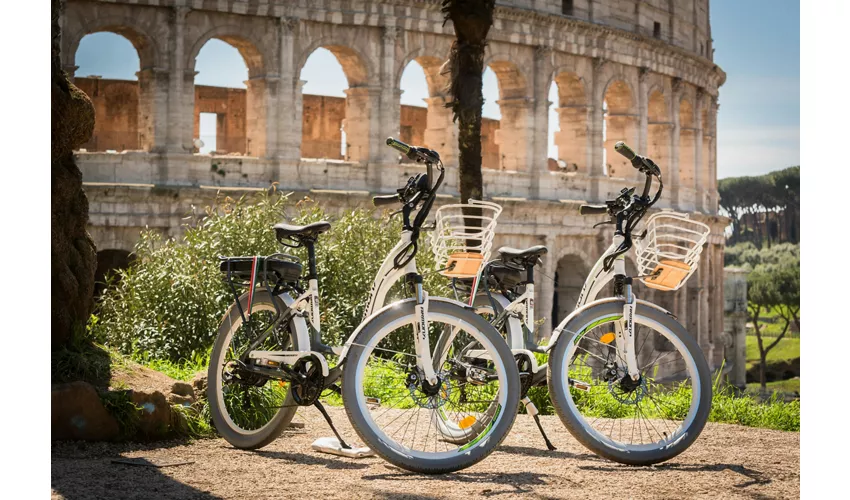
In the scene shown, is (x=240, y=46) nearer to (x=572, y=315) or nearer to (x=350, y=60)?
(x=350, y=60)

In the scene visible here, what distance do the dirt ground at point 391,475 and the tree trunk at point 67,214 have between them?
3.53ft

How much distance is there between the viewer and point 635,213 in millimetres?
5699

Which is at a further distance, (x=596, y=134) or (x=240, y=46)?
(x=596, y=134)

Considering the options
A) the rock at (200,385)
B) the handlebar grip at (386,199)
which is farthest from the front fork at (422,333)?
the rock at (200,385)

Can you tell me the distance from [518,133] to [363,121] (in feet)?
13.0

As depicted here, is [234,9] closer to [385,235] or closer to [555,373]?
[385,235]

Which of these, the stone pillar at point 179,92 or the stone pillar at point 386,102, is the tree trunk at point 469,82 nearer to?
the stone pillar at point 179,92

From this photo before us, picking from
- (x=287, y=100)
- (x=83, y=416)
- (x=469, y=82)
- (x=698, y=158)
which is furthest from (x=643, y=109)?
(x=83, y=416)

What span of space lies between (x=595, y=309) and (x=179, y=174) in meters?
17.3

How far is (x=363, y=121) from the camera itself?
2389 centimetres

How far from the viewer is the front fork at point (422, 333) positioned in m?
5.09

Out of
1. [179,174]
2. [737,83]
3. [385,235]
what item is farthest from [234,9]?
[737,83]

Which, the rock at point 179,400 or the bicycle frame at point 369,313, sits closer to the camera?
the bicycle frame at point 369,313
